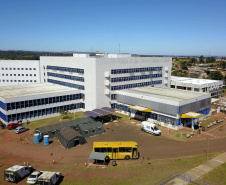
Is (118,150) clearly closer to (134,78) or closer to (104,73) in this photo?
(104,73)

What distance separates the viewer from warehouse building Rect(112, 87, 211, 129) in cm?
4156

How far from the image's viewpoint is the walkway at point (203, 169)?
22969mm

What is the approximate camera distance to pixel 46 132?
36.4 metres

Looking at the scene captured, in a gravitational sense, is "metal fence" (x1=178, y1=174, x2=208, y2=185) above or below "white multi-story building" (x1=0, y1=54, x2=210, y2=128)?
below

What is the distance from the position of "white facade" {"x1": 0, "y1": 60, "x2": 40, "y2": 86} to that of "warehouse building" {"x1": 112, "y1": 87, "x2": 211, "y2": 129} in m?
49.7

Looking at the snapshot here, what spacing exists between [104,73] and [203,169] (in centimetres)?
3407

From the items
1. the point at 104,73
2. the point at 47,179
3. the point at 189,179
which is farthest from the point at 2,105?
the point at 189,179

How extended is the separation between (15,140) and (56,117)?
14.4 m

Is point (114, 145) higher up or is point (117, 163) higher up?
point (114, 145)

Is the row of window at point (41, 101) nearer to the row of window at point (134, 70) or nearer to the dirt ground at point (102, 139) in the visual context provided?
the dirt ground at point (102, 139)

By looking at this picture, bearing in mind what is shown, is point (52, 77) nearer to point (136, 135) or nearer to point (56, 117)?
point (56, 117)

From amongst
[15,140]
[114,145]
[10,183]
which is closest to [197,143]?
[114,145]

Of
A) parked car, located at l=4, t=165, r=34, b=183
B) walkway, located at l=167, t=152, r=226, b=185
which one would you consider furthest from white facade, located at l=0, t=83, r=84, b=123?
walkway, located at l=167, t=152, r=226, b=185

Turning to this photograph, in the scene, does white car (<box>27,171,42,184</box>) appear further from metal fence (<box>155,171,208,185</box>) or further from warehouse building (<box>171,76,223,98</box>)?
warehouse building (<box>171,76,223,98</box>)
